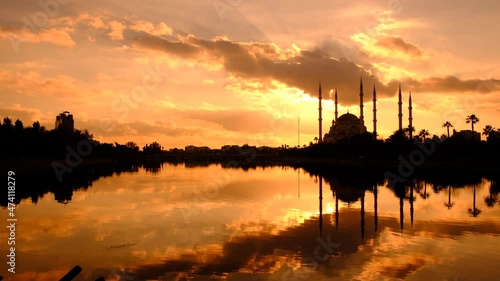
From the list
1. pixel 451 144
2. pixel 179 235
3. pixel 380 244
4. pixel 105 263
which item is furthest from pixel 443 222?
pixel 451 144

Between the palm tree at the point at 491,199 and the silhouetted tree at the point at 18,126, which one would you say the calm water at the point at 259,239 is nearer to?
the palm tree at the point at 491,199

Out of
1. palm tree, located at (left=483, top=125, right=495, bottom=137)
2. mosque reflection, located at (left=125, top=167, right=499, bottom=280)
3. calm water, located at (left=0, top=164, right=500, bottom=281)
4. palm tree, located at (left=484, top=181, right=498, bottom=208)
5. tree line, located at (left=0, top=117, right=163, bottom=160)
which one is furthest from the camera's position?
palm tree, located at (left=483, top=125, right=495, bottom=137)

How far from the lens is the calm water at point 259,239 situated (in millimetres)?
19891

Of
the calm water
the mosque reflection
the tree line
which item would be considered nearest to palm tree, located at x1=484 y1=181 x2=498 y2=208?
the calm water

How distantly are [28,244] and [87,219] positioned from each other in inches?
350

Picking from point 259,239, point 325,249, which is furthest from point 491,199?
point 259,239

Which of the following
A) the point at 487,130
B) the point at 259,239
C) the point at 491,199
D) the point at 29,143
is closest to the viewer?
the point at 259,239

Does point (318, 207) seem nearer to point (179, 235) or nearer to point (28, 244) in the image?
point (179, 235)

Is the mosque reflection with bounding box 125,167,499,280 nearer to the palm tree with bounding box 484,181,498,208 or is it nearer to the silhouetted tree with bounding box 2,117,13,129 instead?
the palm tree with bounding box 484,181,498,208

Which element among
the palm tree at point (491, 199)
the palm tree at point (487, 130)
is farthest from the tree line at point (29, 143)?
the palm tree at point (487, 130)

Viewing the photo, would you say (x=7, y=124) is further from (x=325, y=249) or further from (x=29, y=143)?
(x=325, y=249)

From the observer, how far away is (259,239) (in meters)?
26.4

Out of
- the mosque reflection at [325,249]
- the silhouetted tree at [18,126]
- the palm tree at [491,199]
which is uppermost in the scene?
the silhouetted tree at [18,126]

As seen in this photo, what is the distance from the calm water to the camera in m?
19.9
